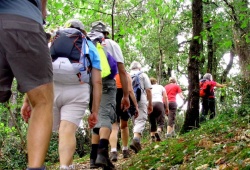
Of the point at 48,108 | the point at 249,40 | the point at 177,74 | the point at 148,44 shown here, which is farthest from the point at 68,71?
the point at 177,74

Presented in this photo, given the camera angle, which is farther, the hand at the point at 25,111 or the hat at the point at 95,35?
the hat at the point at 95,35

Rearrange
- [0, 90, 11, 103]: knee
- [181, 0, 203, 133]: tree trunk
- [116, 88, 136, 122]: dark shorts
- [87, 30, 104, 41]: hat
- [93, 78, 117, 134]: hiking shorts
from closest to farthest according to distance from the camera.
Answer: [0, 90, 11, 103]: knee, [93, 78, 117, 134]: hiking shorts, [87, 30, 104, 41]: hat, [116, 88, 136, 122]: dark shorts, [181, 0, 203, 133]: tree trunk

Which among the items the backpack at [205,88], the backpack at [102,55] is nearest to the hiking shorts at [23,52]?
the backpack at [102,55]

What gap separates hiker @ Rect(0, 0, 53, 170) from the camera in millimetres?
2557

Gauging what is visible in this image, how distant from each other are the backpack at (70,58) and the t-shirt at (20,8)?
1.45 m

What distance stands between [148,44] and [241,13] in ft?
65.1

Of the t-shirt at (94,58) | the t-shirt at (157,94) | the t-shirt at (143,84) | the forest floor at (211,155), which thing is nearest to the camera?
the forest floor at (211,155)

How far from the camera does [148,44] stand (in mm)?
26094

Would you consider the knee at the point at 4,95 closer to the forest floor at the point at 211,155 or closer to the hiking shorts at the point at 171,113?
the forest floor at the point at 211,155

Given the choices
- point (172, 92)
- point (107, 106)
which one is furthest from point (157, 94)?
point (107, 106)

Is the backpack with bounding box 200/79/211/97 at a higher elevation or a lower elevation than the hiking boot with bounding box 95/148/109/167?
higher

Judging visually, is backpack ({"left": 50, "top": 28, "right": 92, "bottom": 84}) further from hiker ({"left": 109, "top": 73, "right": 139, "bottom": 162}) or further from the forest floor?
hiker ({"left": 109, "top": 73, "right": 139, "bottom": 162})

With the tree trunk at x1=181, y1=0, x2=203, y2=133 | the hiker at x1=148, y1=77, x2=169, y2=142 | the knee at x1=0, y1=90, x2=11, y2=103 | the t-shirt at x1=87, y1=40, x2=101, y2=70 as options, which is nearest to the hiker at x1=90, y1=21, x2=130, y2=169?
the t-shirt at x1=87, y1=40, x2=101, y2=70

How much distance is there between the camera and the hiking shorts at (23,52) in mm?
2555
